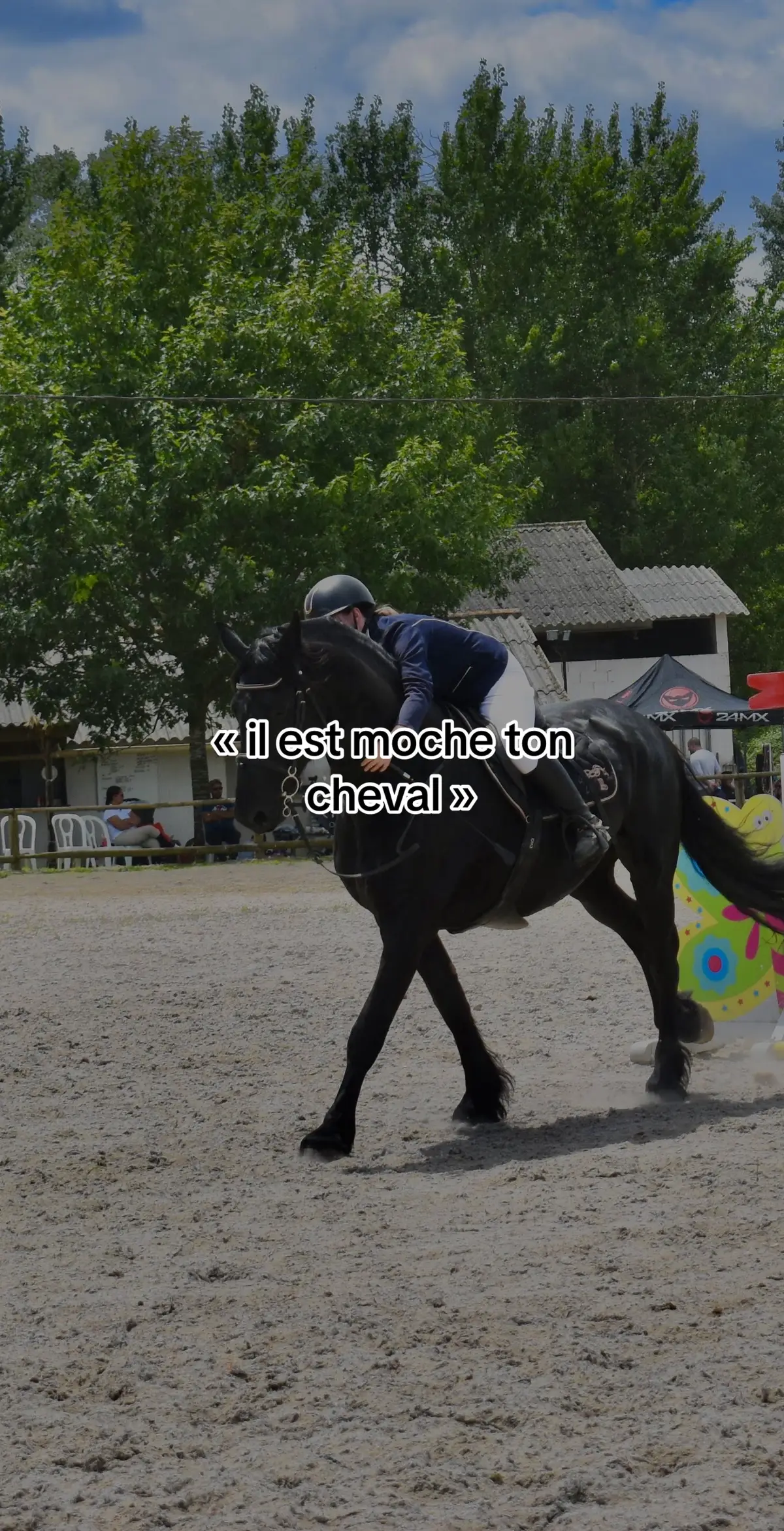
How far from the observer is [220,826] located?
893 inches

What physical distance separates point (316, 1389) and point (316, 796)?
2.68 metres

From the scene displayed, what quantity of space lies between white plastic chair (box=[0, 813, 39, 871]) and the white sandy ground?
1316 cm

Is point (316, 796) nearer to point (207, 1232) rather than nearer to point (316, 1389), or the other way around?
point (207, 1232)

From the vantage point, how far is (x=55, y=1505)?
3062mm

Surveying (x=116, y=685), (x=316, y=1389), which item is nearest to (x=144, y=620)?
(x=116, y=685)

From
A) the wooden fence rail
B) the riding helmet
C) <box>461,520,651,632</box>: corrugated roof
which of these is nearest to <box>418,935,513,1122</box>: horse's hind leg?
the riding helmet

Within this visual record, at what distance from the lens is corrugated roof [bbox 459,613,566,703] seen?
32.0 m

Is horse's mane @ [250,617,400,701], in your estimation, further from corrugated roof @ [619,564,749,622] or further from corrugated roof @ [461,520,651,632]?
corrugated roof @ [619,564,749,622]

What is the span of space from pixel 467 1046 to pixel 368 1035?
0.68 metres

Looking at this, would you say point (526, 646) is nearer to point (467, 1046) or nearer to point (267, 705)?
point (467, 1046)

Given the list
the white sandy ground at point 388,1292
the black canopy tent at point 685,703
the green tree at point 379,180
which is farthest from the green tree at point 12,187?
→ the white sandy ground at point 388,1292

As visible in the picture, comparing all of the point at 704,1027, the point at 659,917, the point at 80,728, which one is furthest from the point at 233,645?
the point at 80,728

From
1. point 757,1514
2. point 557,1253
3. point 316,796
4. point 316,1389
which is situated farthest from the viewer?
point 316,796

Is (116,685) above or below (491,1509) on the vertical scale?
above
